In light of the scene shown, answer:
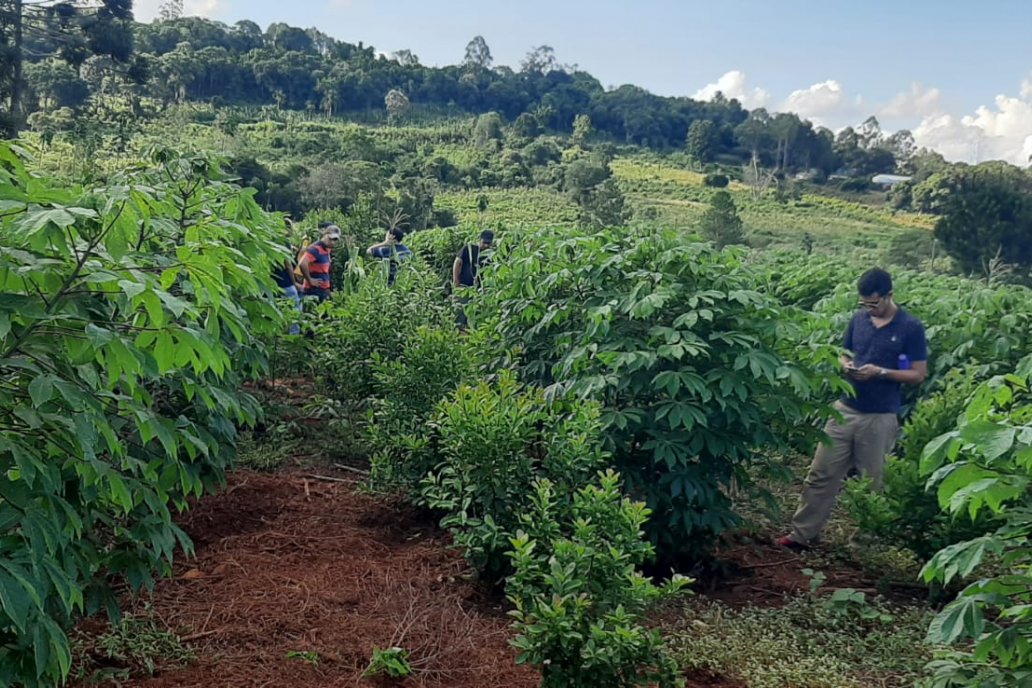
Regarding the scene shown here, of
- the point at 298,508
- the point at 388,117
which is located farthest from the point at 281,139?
the point at 298,508

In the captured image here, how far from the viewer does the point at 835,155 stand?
6894 cm

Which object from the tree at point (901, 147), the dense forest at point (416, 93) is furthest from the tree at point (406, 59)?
the tree at point (901, 147)

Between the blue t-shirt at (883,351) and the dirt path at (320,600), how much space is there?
265cm

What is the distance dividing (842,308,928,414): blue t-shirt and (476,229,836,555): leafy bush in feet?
2.48

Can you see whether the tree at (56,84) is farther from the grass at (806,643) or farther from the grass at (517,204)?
the grass at (806,643)

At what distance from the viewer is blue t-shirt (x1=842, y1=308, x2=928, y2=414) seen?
4.93m

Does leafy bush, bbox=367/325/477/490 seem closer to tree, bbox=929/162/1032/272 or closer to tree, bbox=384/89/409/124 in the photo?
tree, bbox=929/162/1032/272

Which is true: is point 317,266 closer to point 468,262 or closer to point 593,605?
point 468,262

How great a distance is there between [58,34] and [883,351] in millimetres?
23190

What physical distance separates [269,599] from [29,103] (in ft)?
94.9

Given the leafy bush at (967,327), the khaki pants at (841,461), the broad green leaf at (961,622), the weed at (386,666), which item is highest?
the leafy bush at (967,327)

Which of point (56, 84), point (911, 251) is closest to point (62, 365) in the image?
point (911, 251)

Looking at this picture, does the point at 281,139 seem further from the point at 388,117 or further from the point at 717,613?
the point at 717,613

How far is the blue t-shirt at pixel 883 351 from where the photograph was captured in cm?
493
